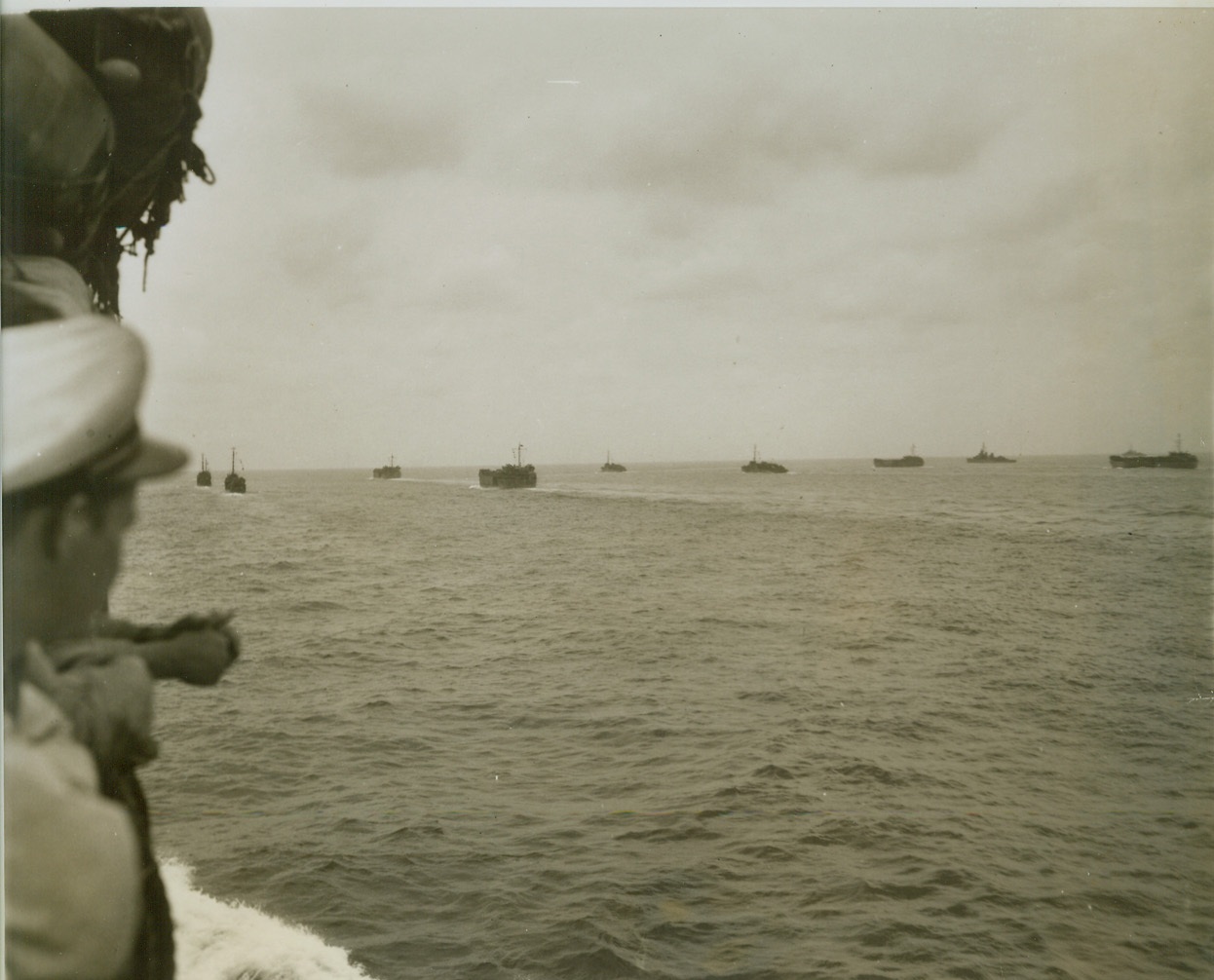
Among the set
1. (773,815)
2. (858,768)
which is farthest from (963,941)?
(858,768)

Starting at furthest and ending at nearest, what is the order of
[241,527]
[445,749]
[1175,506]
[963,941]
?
[1175,506]
[241,527]
[445,749]
[963,941]

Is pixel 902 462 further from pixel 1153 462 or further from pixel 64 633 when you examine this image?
pixel 64 633

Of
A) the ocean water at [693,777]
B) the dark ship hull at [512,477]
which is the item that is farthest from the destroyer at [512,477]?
the ocean water at [693,777]

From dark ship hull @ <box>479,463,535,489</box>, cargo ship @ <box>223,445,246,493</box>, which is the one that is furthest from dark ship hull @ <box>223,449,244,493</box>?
dark ship hull @ <box>479,463,535,489</box>

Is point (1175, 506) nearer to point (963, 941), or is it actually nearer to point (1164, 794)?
point (1164, 794)

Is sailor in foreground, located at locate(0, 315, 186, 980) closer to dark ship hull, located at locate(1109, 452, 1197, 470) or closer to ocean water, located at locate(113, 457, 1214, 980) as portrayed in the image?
ocean water, located at locate(113, 457, 1214, 980)

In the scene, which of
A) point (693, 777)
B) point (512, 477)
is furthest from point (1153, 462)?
point (693, 777)

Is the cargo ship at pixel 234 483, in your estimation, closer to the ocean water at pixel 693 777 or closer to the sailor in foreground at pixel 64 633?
the ocean water at pixel 693 777
